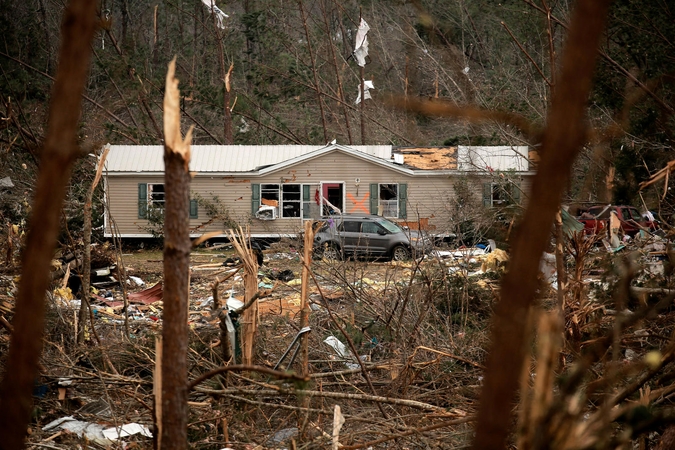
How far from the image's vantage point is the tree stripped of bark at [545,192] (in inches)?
30.3

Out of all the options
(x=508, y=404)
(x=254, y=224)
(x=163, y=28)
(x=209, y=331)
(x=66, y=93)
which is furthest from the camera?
(x=163, y=28)

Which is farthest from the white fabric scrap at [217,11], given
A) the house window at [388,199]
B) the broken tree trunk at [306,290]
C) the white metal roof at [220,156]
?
the broken tree trunk at [306,290]

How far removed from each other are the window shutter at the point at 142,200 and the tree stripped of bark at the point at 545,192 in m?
23.7

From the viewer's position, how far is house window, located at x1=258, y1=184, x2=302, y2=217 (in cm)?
2359

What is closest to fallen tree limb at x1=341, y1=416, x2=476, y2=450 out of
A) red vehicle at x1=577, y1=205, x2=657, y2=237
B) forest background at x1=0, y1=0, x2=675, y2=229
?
red vehicle at x1=577, y1=205, x2=657, y2=237

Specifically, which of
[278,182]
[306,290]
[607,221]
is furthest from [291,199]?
[306,290]

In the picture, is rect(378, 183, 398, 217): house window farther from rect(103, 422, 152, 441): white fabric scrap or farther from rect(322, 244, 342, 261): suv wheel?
rect(103, 422, 152, 441): white fabric scrap

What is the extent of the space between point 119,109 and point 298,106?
9145 mm

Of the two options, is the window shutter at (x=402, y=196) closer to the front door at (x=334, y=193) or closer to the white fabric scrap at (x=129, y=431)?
the front door at (x=334, y=193)

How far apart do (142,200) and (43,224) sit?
23.6 m

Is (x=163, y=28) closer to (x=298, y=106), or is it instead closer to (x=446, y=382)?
(x=298, y=106)

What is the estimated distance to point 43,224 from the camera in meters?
0.98

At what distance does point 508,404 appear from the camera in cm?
80

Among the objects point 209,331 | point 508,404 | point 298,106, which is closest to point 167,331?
point 508,404
